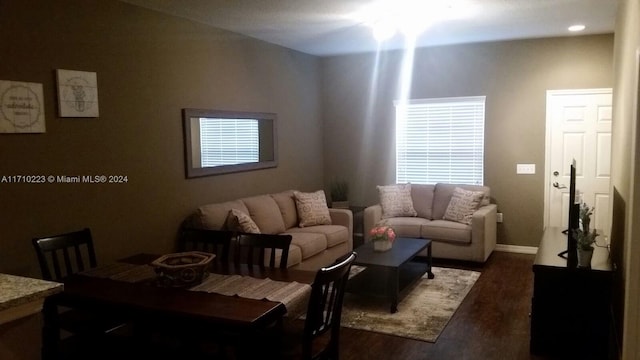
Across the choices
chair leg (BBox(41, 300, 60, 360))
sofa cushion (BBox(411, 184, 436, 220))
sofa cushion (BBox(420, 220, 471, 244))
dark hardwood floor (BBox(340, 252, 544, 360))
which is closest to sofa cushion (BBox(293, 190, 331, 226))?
sofa cushion (BBox(420, 220, 471, 244))

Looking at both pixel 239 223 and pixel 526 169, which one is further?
pixel 526 169

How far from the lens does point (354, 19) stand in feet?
15.9

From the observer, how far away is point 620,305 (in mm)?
3168

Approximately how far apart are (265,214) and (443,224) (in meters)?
2.08

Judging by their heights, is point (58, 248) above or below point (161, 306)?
above

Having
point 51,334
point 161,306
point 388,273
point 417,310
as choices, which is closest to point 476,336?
point 417,310

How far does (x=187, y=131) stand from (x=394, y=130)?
318cm

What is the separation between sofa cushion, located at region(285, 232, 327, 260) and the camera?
4.80m

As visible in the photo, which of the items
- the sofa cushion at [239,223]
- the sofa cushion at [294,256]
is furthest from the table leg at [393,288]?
the sofa cushion at [239,223]

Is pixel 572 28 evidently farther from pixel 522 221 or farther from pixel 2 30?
pixel 2 30

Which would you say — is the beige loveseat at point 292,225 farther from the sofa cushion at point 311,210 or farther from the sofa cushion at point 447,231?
the sofa cushion at point 447,231

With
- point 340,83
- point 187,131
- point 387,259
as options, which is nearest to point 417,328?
point 387,259

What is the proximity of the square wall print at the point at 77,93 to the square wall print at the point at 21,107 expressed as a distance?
A: 0.51ft

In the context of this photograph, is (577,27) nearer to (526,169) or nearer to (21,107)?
(526,169)
